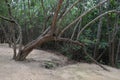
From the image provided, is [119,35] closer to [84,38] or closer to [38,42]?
[84,38]

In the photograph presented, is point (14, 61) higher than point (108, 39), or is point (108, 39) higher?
point (108, 39)

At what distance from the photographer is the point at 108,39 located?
376 inches

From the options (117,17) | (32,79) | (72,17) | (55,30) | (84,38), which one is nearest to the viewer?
(32,79)

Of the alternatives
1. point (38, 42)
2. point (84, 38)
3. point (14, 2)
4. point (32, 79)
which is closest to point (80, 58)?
point (84, 38)

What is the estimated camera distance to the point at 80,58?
31.8ft

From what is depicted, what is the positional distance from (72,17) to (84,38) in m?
2.11

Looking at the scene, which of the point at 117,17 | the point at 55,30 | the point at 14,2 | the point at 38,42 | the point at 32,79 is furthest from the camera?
the point at 14,2

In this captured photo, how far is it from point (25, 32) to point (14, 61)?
6.46 meters

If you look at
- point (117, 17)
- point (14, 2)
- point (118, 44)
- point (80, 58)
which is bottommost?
point (80, 58)

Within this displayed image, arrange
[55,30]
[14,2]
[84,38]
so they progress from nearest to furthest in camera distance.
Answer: [55,30] < [84,38] < [14,2]

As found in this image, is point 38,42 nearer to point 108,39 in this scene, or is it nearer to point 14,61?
point 14,61

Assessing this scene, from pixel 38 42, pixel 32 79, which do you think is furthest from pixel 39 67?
pixel 32 79

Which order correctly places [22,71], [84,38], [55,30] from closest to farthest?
[22,71]
[55,30]
[84,38]

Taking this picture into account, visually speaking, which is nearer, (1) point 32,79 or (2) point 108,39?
(1) point 32,79
